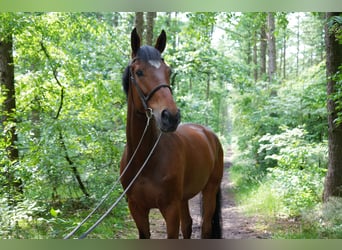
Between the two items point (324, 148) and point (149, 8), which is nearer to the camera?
point (149, 8)

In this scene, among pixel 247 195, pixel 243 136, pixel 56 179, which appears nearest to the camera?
pixel 56 179

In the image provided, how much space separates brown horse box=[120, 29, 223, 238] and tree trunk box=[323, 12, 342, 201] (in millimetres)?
1552

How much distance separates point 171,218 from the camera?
2.21 m

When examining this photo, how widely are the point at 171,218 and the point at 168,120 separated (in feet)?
2.26

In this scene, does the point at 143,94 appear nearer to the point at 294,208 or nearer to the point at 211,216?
the point at 211,216

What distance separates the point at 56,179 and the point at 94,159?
492 mm

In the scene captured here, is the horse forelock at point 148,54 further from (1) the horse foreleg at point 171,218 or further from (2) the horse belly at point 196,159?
(1) the horse foreleg at point 171,218

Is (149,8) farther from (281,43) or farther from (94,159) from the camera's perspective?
(281,43)

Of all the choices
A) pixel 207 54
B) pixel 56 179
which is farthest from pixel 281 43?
pixel 56 179

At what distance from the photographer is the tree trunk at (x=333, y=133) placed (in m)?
3.46

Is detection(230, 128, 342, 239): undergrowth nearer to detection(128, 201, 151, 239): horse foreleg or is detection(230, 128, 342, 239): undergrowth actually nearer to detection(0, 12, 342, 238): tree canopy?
detection(0, 12, 342, 238): tree canopy

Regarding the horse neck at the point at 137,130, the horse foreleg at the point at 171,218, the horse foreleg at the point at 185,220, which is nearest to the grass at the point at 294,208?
the horse foreleg at the point at 185,220

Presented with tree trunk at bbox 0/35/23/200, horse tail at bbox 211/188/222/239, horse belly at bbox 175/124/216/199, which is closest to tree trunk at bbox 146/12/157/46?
tree trunk at bbox 0/35/23/200

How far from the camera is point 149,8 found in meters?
2.84
